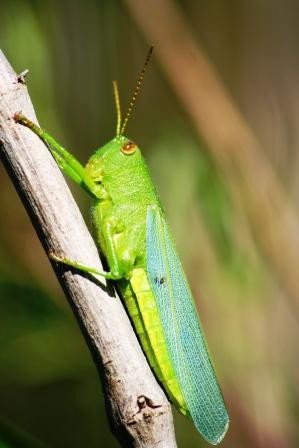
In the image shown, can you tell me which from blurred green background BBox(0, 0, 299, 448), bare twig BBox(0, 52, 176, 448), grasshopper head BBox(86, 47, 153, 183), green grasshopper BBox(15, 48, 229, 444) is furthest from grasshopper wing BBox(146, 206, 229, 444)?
bare twig BBox(0, 52, 176, 448)

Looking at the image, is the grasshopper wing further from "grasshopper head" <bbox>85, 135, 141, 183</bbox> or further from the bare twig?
the bare twig

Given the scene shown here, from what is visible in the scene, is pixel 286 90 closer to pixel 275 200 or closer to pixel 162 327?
pixel 275 200

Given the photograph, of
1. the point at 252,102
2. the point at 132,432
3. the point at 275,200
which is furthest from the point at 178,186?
the point at 132,432

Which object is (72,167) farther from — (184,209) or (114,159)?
(184,209)

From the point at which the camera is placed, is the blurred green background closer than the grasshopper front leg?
No

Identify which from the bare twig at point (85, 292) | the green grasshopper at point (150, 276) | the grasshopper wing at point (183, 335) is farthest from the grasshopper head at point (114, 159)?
the bare twig at point (85, 292)

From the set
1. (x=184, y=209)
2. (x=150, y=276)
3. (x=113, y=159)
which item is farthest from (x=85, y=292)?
(x=184, y=209)

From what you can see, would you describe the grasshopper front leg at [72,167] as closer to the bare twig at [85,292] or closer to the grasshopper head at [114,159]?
the grasshopper head at [114,159]
